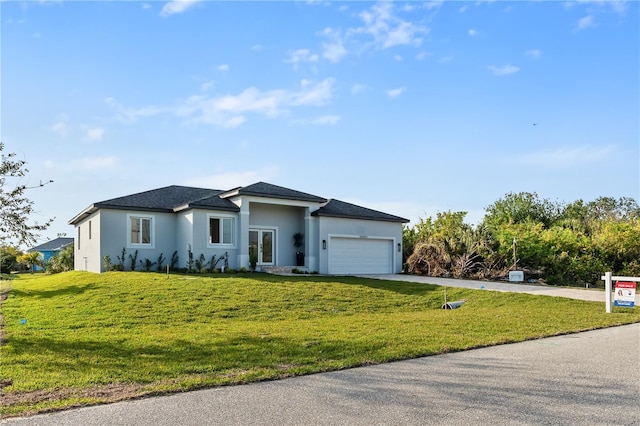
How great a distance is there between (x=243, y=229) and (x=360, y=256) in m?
6.64

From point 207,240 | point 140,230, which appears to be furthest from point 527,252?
point 140,230

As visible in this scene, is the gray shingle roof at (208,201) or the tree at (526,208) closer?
the gray shingle roof at (208,201)

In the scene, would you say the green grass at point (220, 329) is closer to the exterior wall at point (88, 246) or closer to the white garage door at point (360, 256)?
the exterior wall at point (88, 246)

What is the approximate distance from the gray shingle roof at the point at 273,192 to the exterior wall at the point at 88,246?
630 centimetres

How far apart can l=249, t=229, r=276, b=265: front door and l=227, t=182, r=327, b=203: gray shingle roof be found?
2.10m

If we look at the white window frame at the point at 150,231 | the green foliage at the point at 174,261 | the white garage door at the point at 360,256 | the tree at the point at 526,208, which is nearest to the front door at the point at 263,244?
the white garage door at the point at 360,256

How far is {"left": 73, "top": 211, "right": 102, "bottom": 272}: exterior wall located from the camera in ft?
74.1

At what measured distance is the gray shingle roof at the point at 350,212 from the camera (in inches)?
990

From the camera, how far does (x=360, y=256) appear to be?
2619 centimetres

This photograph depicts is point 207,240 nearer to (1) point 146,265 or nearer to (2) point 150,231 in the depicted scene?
(2) point 150,231

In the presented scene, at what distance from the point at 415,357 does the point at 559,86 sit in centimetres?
1318

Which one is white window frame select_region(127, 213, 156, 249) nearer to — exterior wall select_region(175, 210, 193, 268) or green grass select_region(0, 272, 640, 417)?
exterior wall select_region(175, 210, 193, 268)

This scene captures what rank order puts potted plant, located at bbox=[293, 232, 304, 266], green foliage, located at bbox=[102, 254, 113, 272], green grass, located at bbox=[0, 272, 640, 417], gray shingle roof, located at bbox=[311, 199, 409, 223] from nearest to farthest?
green grass, located at bbox=[0, 272, 640, 417], green foliage, located at bbox=[102, 254, 113, 272], gray shingle roof, located at bbox=[311, 199, 409, 223], potted plant, located at bbox=[293, 232, 304, 266]

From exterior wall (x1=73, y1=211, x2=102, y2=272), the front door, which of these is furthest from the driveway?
exterior wall (x1=73, y1=211, x2=102, y2=272)
